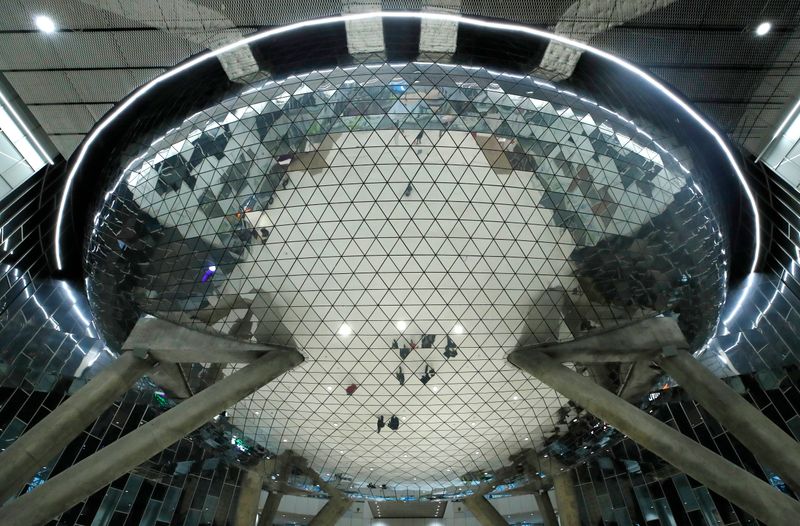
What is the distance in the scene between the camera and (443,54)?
2216 cm

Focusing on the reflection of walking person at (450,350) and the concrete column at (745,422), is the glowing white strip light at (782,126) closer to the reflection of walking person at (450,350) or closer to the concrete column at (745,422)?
the concrete column at (745,422)

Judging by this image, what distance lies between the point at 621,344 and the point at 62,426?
26.9 m

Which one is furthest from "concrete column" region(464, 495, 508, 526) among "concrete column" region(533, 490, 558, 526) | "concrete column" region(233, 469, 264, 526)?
"concrete column" region(233, 469, 264, 526)

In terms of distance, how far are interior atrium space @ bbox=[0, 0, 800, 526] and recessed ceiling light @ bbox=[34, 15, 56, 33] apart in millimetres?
86

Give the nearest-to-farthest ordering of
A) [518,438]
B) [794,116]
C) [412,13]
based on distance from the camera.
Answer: [412,13] → [794,116] → [518,438]

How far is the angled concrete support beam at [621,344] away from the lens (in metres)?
24.6

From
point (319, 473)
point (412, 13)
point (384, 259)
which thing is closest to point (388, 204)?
point (384, 259)

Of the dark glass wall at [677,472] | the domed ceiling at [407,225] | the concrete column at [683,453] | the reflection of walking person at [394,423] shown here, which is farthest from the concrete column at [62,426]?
the dark glass wall at [677,472]

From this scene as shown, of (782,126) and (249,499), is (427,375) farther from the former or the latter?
(249,499)

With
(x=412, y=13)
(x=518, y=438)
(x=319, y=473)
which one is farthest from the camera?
(x=319, y=473)

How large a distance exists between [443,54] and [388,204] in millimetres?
7427

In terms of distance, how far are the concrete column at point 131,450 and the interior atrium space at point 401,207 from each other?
11cm

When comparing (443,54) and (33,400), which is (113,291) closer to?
(33,400)

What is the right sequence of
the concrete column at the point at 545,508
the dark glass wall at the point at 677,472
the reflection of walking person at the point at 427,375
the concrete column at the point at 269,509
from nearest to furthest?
the reflection of walking person at the point at 427,375
the dark glass wall at the point at 677,472
the concrete column at the point at 269,509
the concrete column at the point at 545,508
